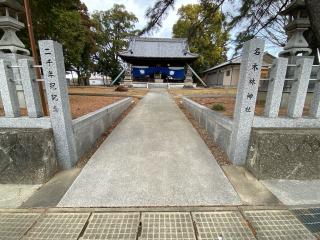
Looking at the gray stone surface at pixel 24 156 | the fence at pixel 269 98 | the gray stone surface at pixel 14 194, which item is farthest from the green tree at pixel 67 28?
the fence at pixel 269 98

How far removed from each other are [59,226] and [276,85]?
370 centimetres

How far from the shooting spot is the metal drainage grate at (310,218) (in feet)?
6.51

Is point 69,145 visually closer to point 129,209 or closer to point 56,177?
point 56,177

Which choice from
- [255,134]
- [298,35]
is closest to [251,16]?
[298,35]

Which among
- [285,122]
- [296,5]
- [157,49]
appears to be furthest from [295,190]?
[157,49]

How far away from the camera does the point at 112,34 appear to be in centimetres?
3566

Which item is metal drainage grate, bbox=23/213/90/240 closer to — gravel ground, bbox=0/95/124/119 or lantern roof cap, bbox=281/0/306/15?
gravel ground, bbox=0/95/124/119

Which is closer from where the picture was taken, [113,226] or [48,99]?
[113,226]

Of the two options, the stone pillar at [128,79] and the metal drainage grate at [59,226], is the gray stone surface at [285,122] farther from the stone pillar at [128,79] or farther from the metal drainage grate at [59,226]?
the stone pillar at [128,79]

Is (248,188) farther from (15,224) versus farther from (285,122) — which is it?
(15,224)

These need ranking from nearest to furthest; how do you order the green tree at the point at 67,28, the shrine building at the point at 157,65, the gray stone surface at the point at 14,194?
the gray stone surface at the point at 14,194
the green tree at the point at 67,28
the shrine building at the point at 157,65

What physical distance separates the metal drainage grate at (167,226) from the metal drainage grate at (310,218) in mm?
1305

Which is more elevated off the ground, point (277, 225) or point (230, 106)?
point (230, 106)

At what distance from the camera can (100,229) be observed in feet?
6.42
